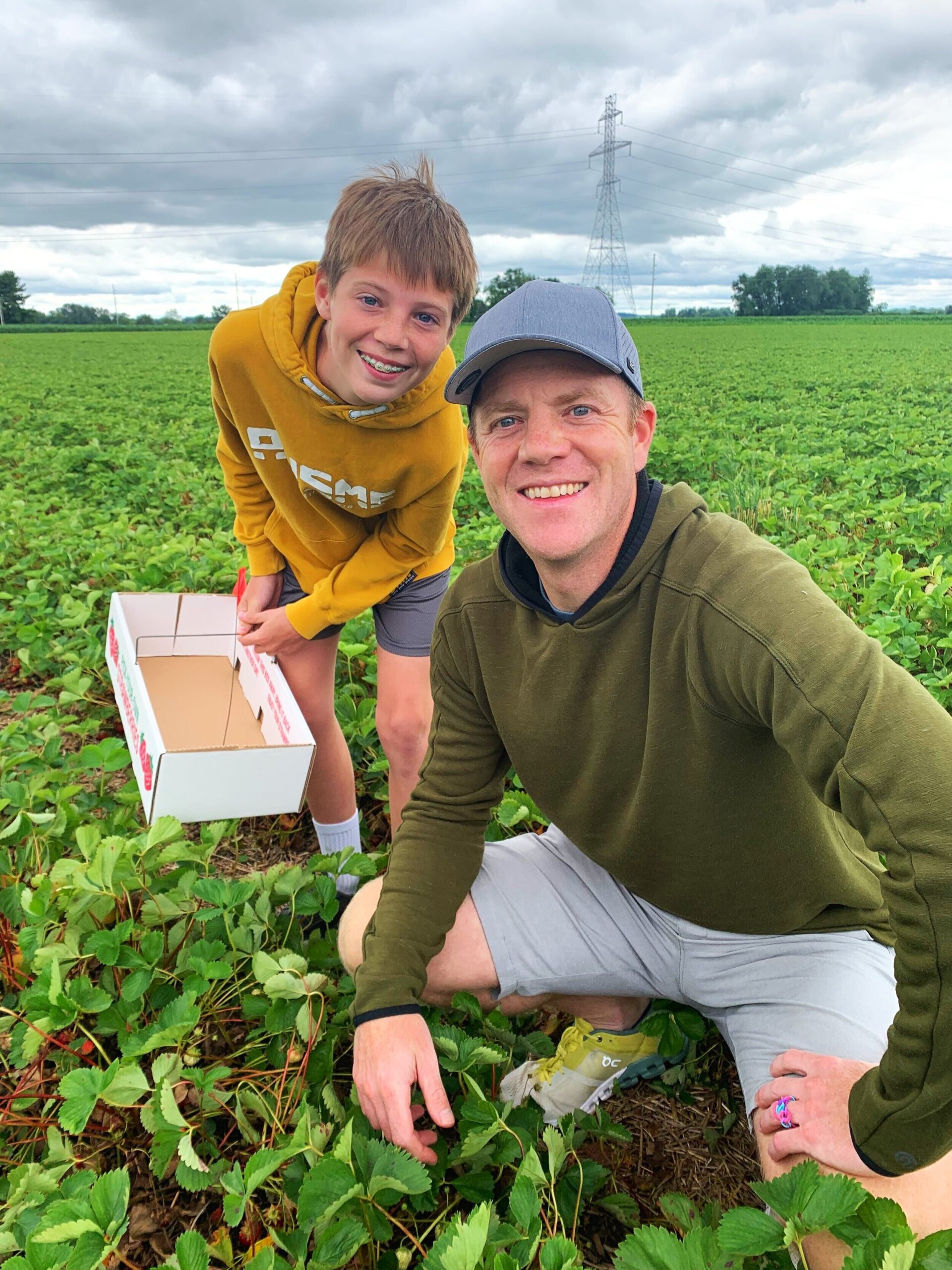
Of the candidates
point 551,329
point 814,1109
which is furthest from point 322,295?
point 814,1109

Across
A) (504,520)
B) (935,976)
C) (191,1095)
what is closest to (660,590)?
(504,520)

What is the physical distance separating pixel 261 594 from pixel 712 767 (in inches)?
59.0

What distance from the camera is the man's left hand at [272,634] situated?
2318 mm

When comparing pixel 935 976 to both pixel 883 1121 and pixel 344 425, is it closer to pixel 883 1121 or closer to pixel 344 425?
pixel 883 1121

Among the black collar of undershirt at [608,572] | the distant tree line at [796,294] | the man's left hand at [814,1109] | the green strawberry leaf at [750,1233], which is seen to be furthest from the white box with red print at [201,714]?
the distant tree line at [796,294]

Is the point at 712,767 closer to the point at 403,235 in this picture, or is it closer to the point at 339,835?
the point at 403,235

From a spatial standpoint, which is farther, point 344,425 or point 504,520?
point 344,425

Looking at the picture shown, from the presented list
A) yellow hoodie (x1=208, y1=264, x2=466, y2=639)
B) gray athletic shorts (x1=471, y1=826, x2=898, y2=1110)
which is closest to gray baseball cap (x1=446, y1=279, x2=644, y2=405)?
yellow hoodie (x1=208, y1=264, x2=466, y2=639)

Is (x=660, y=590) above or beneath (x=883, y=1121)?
above

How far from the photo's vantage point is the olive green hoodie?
0.99m

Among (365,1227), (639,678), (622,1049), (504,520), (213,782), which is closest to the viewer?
(365,1227)

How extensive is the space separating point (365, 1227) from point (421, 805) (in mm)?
697

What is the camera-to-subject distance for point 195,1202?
1424 mm

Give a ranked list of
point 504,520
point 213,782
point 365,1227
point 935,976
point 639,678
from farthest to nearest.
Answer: point 213,782 < point 504,520 < point 639,678 < point 365,1227 < point 935,976
